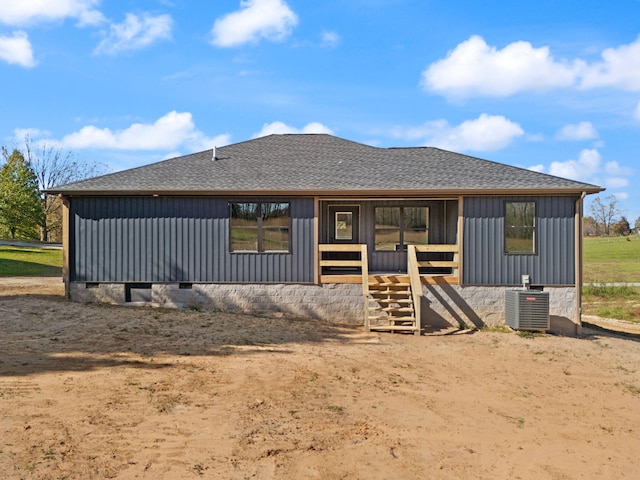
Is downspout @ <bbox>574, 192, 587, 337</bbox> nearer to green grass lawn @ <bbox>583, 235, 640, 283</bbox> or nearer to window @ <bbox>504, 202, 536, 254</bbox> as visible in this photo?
window @ <bbox>504, 202, 536, 254</bbox>

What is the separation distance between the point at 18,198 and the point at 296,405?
3922cm

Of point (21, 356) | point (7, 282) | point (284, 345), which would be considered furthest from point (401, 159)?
point (7, 282)

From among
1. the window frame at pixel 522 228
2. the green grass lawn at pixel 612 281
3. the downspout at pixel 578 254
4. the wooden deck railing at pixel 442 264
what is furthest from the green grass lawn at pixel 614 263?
the wooden deck railing at pixel 442 264

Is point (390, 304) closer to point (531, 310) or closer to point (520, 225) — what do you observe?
point (531, 310)

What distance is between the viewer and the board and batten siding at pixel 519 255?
12938 mm

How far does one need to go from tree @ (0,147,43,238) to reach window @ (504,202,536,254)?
35.4 meters

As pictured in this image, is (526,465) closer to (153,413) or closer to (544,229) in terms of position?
(153,413)

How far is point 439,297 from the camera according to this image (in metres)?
13.0

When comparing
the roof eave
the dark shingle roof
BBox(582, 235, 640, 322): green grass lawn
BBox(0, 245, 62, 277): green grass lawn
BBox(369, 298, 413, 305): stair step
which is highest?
the dark shingle roof

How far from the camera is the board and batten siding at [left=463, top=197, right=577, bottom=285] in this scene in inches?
509

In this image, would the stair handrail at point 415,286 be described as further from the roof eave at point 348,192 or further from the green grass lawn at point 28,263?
the green grass lawn at point 28,263

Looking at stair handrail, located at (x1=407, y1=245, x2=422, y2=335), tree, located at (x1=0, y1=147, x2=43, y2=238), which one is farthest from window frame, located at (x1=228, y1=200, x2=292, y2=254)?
tree, located at (x1=0, y1=147, x2=43, y2=238)

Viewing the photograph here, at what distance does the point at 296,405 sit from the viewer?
6.32 m

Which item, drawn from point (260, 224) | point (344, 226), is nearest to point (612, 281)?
point (344, 226)
